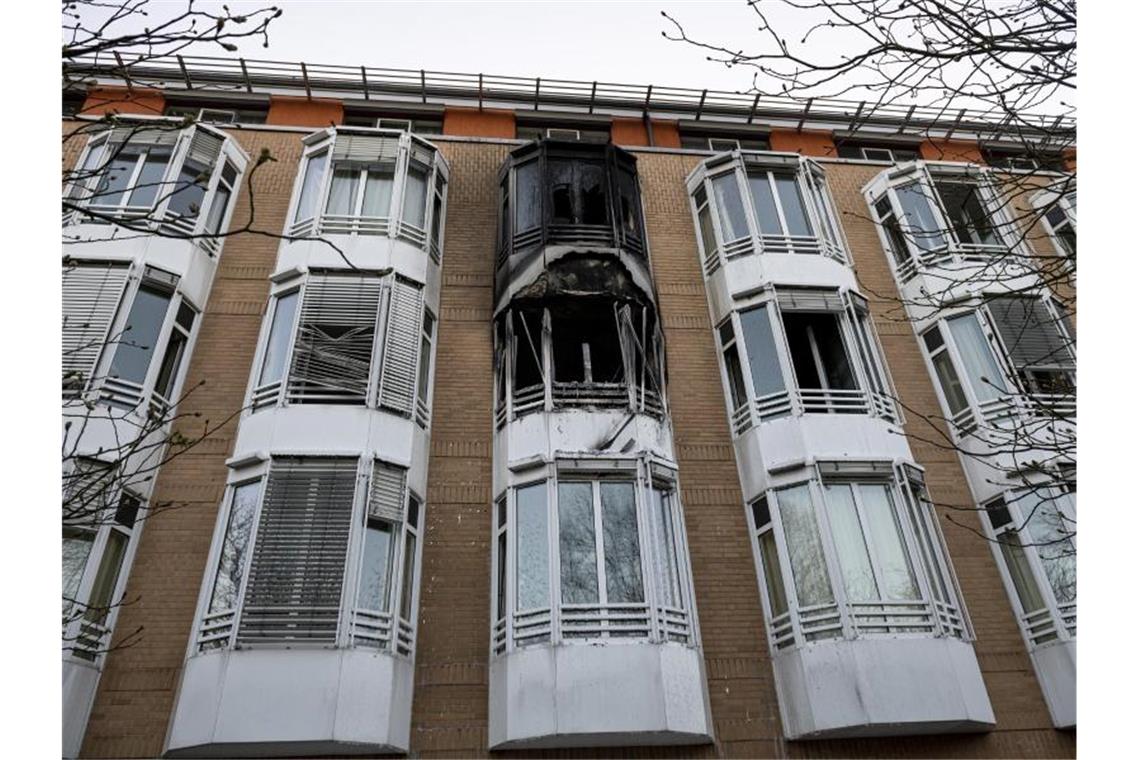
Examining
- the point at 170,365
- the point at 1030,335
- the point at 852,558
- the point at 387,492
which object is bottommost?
the point at 852,558

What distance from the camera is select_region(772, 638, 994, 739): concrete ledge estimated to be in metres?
8.93

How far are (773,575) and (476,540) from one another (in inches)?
164

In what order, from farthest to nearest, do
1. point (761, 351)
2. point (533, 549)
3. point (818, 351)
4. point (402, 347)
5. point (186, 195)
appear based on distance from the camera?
point (186, 195) → point (818, 351) → point (761, 351) → point (402, 347) → point (533, 549)

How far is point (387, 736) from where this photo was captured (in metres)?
8.60

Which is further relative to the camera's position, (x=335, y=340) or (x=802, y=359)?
(x=802, y=359)

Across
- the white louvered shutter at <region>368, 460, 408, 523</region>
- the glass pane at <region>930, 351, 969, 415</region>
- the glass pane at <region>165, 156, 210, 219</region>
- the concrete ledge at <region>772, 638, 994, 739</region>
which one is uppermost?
the glass pane at <region>165, 156, 210, 219</region>

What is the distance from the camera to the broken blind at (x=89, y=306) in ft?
34.7

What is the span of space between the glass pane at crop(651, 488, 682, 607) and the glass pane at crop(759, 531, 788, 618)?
1358 millimetres

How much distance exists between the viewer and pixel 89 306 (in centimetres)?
1126

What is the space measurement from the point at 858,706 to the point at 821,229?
837 cm

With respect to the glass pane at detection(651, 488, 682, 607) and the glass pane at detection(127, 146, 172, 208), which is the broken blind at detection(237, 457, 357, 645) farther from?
the glass pane at detection(127, 146, 172, 208)

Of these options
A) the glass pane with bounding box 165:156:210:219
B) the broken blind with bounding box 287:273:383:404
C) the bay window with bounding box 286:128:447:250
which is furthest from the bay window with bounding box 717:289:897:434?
the glass pane with bounding box 165:156:210:219

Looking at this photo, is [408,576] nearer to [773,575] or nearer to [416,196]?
[773,575]

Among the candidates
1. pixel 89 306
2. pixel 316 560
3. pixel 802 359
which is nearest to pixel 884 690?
pixel 802 359
